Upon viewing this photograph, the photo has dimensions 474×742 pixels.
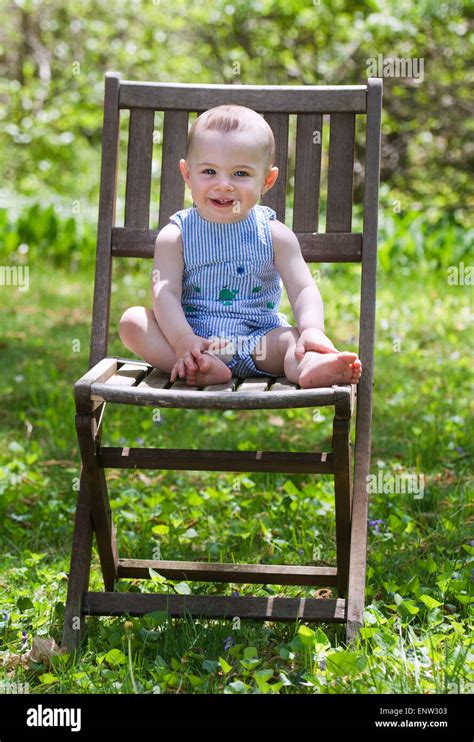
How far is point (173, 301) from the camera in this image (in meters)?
2.61

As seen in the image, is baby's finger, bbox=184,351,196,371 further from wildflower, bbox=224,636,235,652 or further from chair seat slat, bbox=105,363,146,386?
wildflower, bbox=224,636,235,652

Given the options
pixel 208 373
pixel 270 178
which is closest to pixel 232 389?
pixel 208 373

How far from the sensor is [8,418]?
4.25m

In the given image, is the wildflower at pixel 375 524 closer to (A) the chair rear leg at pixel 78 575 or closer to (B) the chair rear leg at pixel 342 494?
(B) the chair rear leg at pixel 342 494

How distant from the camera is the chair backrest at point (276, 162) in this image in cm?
274

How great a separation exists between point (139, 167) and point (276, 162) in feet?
1.24

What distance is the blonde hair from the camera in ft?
8.43

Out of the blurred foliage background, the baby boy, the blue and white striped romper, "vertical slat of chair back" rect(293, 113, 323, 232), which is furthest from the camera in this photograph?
the blurred foliage background

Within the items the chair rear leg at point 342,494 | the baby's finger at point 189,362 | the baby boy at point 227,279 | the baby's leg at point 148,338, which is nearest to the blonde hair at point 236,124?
the baby boy at point 227,279

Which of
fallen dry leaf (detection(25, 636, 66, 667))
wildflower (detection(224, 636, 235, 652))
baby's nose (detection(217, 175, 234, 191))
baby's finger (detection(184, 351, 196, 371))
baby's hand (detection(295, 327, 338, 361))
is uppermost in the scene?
baby's nose (detection(217, 175, 234, 191))

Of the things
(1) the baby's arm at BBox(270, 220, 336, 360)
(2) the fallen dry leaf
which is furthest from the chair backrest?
(2) the fallen dry leaf

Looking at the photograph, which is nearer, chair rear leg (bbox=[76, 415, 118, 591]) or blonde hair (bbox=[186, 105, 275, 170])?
chair rear leg (bbox=[76, 415, 118, 591])

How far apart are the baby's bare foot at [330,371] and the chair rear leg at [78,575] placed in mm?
634
